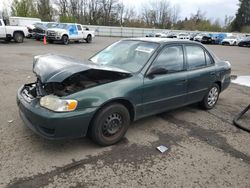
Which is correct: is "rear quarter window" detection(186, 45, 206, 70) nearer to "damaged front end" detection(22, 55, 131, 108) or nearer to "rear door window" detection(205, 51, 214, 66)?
"rear door window" detection(205, 51, 214, 66)

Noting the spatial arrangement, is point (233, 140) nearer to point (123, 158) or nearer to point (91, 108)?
point (123, 158)

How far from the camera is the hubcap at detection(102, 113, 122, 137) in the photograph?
11.6 feet

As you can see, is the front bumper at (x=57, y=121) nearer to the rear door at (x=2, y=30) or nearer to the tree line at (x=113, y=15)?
the rear door at (x=2, y=30)

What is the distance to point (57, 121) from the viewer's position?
304 cm

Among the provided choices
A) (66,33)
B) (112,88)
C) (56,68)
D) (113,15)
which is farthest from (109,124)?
(113,15)

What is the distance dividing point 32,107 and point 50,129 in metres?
0.44

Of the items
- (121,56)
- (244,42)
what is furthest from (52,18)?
(121,56)

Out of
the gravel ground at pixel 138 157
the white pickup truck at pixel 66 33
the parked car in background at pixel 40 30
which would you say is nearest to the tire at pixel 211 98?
the gravel ground at pixel 138 157

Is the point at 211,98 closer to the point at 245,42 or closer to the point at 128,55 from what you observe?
the point at 128,55

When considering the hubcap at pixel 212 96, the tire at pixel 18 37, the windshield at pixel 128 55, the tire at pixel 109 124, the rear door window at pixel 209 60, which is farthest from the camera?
the tire at pixel 18 37

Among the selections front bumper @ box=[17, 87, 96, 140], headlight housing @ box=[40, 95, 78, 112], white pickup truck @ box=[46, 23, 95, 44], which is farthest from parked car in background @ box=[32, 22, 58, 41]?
headlight housing @ box=[40, 95, 78, 112]

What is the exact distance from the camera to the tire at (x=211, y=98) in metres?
5.33

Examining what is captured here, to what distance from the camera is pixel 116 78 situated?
11.8 feet

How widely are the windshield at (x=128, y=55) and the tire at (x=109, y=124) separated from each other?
Result: 77 centimetres
